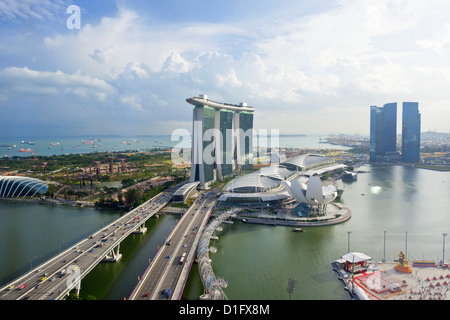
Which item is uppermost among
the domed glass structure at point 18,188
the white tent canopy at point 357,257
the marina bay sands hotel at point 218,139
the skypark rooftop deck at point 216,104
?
the skypark rooftop deck at point 216,104

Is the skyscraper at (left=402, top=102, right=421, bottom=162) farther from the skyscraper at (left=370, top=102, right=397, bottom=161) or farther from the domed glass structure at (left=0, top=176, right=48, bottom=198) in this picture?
the domed glass structure at (left=0, top=176, right=48, bottom=198)

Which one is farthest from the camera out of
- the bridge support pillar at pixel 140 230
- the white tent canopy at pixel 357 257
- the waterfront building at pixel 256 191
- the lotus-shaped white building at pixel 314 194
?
the waterfront building at pixel 256 191

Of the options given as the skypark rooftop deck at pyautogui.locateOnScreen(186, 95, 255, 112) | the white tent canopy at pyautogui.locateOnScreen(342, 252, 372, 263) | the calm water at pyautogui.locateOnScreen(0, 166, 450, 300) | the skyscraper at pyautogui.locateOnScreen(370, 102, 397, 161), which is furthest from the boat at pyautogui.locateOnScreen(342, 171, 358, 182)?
the white tent canopy at pyautogui.locateOnScreen(342, 252, 372, 263)

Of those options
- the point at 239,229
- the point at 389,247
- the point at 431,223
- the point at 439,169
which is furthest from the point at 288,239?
the point at 439,169

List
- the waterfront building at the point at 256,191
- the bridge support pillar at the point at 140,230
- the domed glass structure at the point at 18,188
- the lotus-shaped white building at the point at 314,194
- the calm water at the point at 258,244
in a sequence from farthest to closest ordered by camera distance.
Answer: the domed glass structure at the point at 18,188, the waterfront building at the point at 256,191, the lotus-shaped white building at the point at 314,194, the bridge support pillar at the point at 140,230, the calm water at the point at 258,244

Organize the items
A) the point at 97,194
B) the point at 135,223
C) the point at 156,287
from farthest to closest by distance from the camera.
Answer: the point at 97,194 → the point at 135,223 → the point at 156,287

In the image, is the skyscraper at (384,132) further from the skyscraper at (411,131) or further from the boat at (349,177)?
the boat at (349,177)

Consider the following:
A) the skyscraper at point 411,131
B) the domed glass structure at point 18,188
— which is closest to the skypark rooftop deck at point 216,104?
the domed glass structure at point 18,188

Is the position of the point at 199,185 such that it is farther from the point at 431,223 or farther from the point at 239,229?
the point at 431,223
